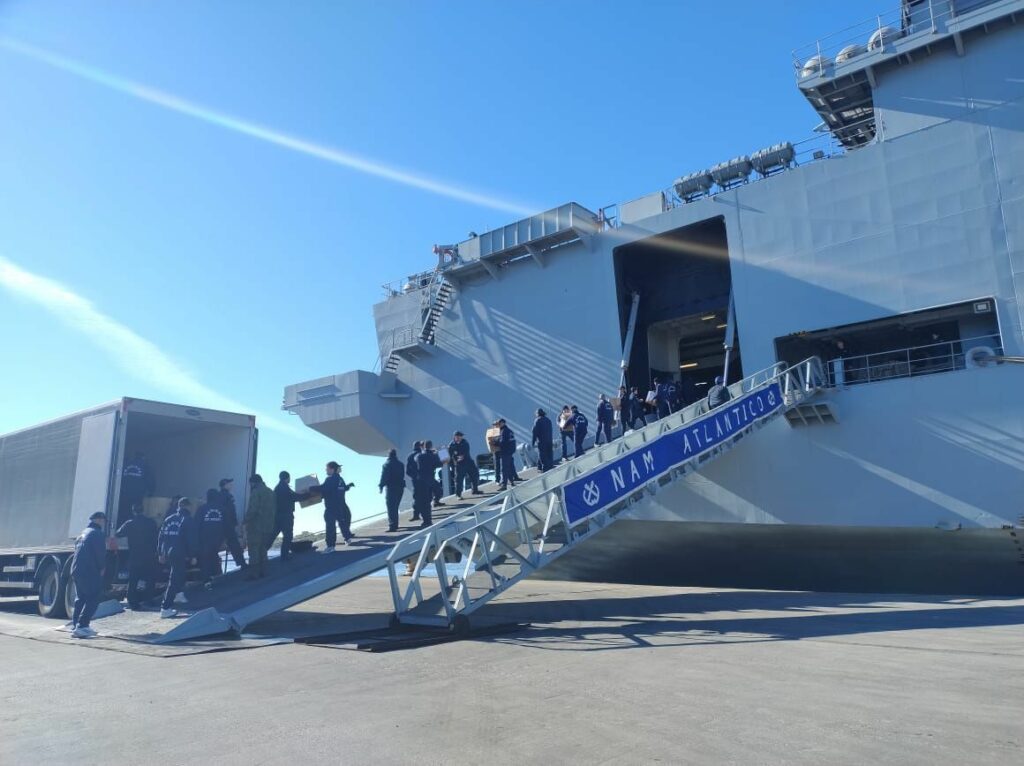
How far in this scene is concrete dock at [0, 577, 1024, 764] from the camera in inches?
142

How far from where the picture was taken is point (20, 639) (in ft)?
28.9

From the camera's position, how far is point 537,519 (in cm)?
883

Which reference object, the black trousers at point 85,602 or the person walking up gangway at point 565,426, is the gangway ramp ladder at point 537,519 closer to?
the person walking up gangway at point 565,426

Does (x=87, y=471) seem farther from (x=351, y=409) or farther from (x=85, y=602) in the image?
(x=351, y=409)

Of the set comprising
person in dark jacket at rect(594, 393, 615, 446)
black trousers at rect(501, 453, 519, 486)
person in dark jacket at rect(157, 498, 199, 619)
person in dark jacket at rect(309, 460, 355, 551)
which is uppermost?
person in dark jacket at rect(594, 393, 615, 446)

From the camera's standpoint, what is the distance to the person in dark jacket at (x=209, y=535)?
9.91m

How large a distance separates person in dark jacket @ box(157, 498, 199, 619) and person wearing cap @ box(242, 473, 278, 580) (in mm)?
967

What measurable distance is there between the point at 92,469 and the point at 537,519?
6.57 metres

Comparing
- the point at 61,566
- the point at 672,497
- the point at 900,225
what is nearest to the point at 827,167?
the point at 900,225

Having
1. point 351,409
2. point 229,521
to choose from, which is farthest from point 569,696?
point 351,409

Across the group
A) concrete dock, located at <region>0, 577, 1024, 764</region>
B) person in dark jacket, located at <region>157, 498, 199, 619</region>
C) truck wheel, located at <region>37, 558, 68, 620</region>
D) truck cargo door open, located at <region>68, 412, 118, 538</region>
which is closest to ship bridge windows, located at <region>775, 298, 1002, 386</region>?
concrete dock, located at <region>0, 577, 1024, 764</region>

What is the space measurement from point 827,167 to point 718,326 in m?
6.09

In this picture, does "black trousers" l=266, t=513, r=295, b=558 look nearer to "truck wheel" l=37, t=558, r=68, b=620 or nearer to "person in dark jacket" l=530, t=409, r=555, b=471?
"truck wheel" l=37, t=558, r=68, b=620

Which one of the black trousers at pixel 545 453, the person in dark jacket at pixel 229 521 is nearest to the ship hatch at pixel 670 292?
the black trousers at pixel 545 453
